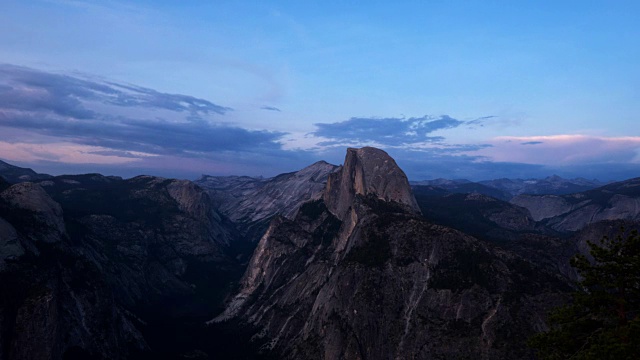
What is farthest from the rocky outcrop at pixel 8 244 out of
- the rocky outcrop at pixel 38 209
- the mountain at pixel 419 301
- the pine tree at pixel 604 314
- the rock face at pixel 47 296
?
the pine tree at pixel 604 314

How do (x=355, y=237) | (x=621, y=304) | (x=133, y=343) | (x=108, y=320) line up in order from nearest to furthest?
(x=621, y=304) → (x=108, y=320) → (x=133, y=343) → (x=355, y=237)

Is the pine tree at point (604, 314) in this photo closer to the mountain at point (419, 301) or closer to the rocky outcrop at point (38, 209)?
the mountain at point (419, 301)

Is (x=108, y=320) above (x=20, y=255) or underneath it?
underneath

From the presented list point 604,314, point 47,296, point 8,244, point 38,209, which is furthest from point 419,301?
point 38,209

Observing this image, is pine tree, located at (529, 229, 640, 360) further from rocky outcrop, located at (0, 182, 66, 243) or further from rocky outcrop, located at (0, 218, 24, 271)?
rocky outcrop, located at (0, 182, 66, 243)

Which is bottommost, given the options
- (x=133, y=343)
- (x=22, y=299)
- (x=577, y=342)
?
(x=133, y=343)

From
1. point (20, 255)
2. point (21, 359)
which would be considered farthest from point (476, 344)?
point (20, 255)

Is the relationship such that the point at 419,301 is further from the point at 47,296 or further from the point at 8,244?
the point at 8,244

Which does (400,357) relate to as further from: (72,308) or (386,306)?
(72,308)
